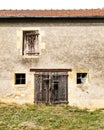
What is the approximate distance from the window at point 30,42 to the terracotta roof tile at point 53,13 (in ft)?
3.37

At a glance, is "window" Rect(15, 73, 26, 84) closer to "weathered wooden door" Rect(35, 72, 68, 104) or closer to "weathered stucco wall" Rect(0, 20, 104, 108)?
"weathered stucco wall" Rect(0, 20, 104, 108)

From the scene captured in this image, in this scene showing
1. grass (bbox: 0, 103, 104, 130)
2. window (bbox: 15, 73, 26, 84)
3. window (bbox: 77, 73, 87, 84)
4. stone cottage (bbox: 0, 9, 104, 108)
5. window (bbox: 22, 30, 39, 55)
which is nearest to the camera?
grass (bbox: 0, 103, 104, 130)

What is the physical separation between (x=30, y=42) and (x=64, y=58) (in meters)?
2.14

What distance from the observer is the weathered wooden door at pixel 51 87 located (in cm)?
1894

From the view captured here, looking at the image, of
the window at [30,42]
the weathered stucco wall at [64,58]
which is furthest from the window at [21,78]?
the window at [30,42]

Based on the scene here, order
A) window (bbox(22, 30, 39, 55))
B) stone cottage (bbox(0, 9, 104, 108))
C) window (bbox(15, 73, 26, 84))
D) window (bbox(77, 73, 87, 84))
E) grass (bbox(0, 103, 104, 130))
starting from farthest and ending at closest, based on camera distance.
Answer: window (bbox(22, 30, 39, 55))
window (bbox(15, 73, 26, 84))
window (bbox(77, 73, 87, 84))
stone cottage (bbox(0, 9, 104, 108))
grass (bbox(0, 103, 104, 130))

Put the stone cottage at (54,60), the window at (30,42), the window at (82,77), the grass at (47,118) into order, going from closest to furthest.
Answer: the grass at (47,118), the stone cottage at (54,60), the window at (82,77), the window at (30,42)

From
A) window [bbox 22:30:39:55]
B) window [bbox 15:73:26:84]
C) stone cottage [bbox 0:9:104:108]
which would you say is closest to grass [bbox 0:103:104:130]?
stone cottage [bbox 0:9:104:108]

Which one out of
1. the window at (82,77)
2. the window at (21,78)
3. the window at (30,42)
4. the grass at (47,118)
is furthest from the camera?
the window at (30,42)

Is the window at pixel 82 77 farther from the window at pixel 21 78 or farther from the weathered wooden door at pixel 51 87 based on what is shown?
the window at pixel 21 78

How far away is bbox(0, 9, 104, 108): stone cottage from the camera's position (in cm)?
1884

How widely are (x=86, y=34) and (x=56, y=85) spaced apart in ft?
10.4

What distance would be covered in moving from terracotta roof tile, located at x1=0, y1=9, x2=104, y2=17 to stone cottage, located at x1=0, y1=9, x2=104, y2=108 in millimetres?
54

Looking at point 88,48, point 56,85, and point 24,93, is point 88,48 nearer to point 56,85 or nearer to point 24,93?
point 56,85
